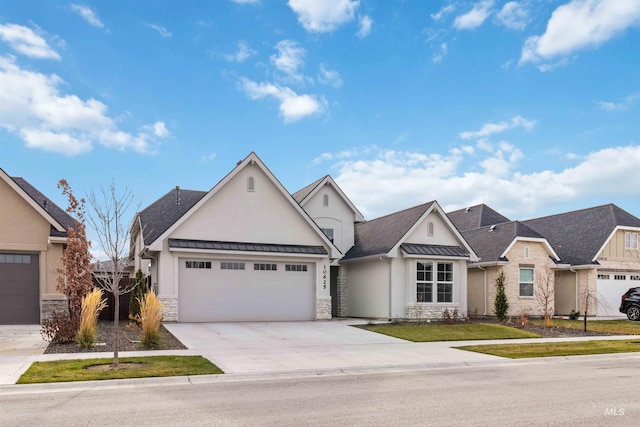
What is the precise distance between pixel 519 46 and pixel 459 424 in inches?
584

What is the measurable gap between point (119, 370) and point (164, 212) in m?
14.4

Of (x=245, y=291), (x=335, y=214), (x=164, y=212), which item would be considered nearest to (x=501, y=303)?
(x=335, y=214)

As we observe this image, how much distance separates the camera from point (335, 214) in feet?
93.8

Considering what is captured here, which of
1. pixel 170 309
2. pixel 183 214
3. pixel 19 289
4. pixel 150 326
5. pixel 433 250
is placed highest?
pixel 183 214

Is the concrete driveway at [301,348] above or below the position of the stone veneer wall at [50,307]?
below

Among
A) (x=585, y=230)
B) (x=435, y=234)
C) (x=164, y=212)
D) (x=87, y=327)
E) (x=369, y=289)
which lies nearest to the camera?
(x=87, y=327)

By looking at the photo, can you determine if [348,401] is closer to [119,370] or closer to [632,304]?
[119,370]

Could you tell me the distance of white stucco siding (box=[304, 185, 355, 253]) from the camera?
28.1m

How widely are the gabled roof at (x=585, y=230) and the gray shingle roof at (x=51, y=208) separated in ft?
84.1

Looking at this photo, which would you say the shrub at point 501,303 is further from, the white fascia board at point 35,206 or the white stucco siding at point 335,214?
the white fascia board at point 35,206

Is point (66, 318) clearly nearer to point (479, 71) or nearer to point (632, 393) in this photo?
point (632, 393)

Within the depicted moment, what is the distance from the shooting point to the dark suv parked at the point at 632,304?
2855 centimetres

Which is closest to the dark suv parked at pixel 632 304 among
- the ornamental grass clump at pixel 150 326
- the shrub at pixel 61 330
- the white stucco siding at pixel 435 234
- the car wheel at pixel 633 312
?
the car wheel at pixel 633 312

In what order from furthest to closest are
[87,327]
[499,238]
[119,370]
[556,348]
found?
[499,238] → [556,348] → [87,327] → [119,370]
